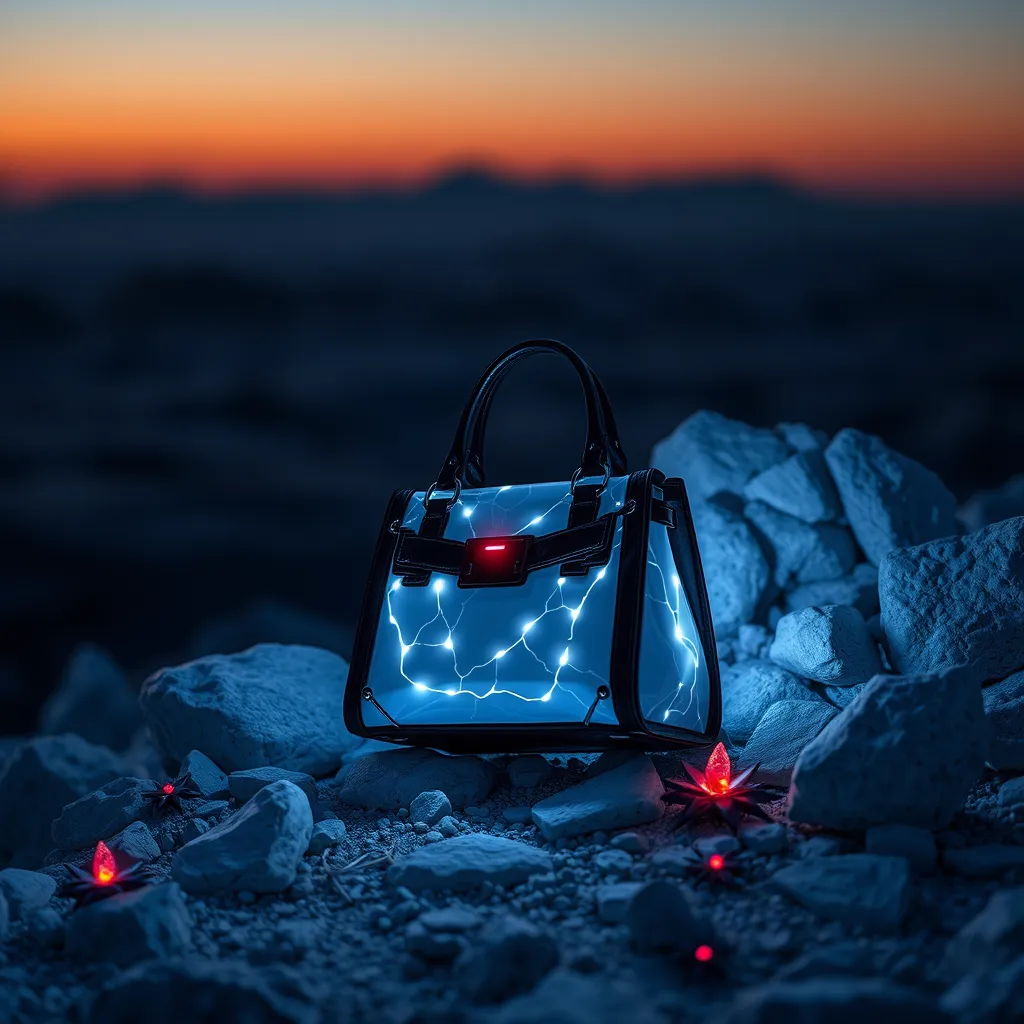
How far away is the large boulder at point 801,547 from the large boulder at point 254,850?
2312 mm

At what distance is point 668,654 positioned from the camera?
3129 mm

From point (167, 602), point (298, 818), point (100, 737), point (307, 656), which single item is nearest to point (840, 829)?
point (298, 818)

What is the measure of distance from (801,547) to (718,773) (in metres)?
1.56

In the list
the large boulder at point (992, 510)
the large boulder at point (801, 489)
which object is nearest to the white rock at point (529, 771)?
the large boulder at point (801, 489)

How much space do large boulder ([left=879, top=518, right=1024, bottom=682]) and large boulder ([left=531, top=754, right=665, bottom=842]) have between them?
1101 mm

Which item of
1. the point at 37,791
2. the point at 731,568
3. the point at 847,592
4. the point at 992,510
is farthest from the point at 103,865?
the point at 992,510

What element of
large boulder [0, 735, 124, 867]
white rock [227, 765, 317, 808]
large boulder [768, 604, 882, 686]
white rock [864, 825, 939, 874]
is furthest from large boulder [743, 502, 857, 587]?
large boulder [0, 735, 124, 867]

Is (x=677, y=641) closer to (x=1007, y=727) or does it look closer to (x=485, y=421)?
(x=1007, y=727)

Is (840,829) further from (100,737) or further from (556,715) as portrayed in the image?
(100,737)

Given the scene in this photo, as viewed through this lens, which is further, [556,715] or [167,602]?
[167,602]

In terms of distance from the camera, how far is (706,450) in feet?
14.6

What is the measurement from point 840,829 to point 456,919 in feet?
3.42

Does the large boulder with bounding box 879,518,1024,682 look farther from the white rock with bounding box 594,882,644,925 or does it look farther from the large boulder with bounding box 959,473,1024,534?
the white rock with bounding box 594,882,644,925

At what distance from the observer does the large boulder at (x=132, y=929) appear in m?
2.41
